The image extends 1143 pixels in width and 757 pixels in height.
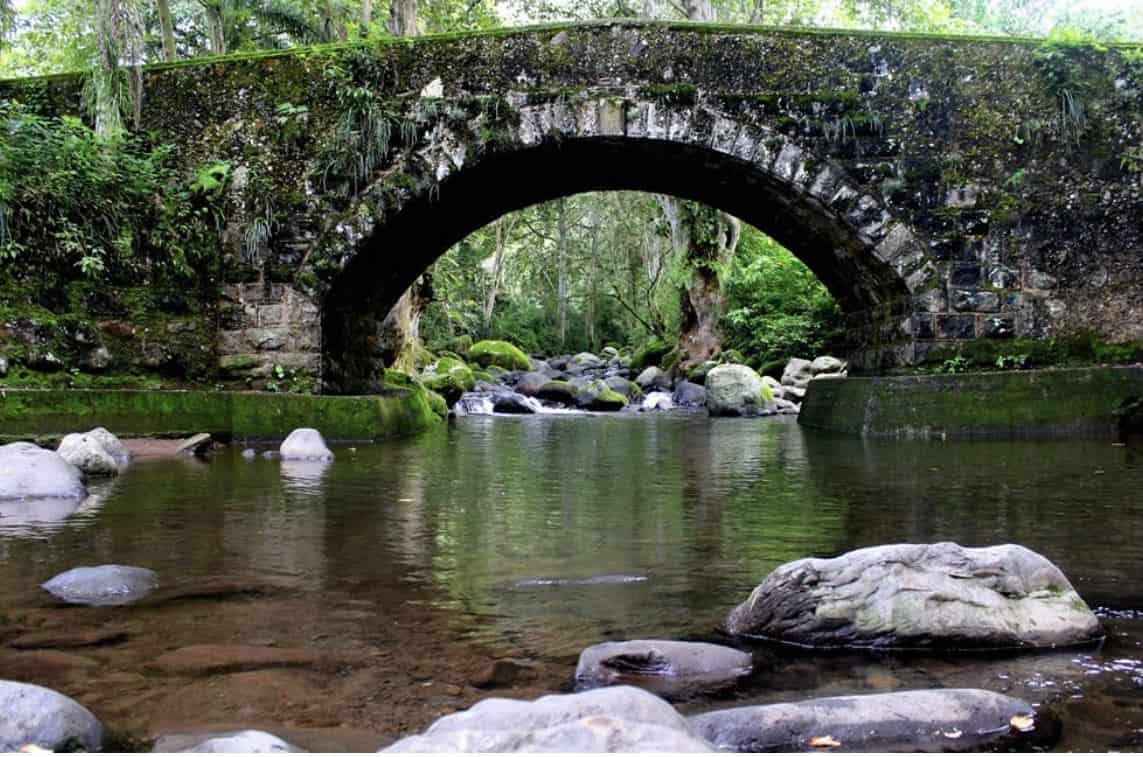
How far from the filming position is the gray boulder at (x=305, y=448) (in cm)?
711

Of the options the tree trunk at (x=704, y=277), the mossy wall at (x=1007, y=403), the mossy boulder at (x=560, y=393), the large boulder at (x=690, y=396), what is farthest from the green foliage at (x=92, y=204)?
the tree trunk at (x=704, y=277)

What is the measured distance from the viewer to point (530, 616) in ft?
8.39

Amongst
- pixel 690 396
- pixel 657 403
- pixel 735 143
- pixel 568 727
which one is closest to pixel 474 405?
pixel 657 403

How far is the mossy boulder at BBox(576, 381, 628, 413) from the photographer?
637 inches

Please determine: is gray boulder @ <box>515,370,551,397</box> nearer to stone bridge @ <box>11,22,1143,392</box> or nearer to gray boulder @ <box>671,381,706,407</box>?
gray boulder @ <box>671,381,706,407</box>

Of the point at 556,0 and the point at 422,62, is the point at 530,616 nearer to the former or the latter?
the point at 422,62

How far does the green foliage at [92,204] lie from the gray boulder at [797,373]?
11522 millimetres

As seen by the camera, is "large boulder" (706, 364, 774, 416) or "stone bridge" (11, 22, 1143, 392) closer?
"stone bridge" (11, 22, 1143, 392)

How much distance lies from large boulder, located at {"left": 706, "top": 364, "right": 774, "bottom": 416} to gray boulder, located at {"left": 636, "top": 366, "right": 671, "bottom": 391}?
18.0ft

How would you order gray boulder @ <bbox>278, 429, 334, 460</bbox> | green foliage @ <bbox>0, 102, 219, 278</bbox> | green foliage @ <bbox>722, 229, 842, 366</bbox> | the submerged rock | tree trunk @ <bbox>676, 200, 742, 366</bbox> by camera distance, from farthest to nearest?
tree trunk @ <bbox>676, 200, 742, 366</bbox>, green foliage @ <bbox>722, 229, 842, 366</bbox>, the submerged rock, green foliage @ <bbox>0, 102, 219, 278</bbox>, gray boulder @ <bbox>278, 429, 334, 460</bbox>

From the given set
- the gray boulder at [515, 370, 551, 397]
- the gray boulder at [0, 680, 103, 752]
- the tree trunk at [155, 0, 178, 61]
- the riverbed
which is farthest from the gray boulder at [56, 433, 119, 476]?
the gray boulder at [515, 370, 551, 397]

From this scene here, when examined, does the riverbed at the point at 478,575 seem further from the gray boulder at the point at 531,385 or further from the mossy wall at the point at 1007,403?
the gray boulder at the point at 531,385

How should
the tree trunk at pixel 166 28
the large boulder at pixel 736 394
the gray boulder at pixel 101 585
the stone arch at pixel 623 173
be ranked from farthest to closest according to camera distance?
the large boulder at pixel 736 394 < the tree trunk at pixel 166 28 < the stone arch at pixel 623 173 < the gray boulder at pixel 101 585

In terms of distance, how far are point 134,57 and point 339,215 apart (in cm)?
246
